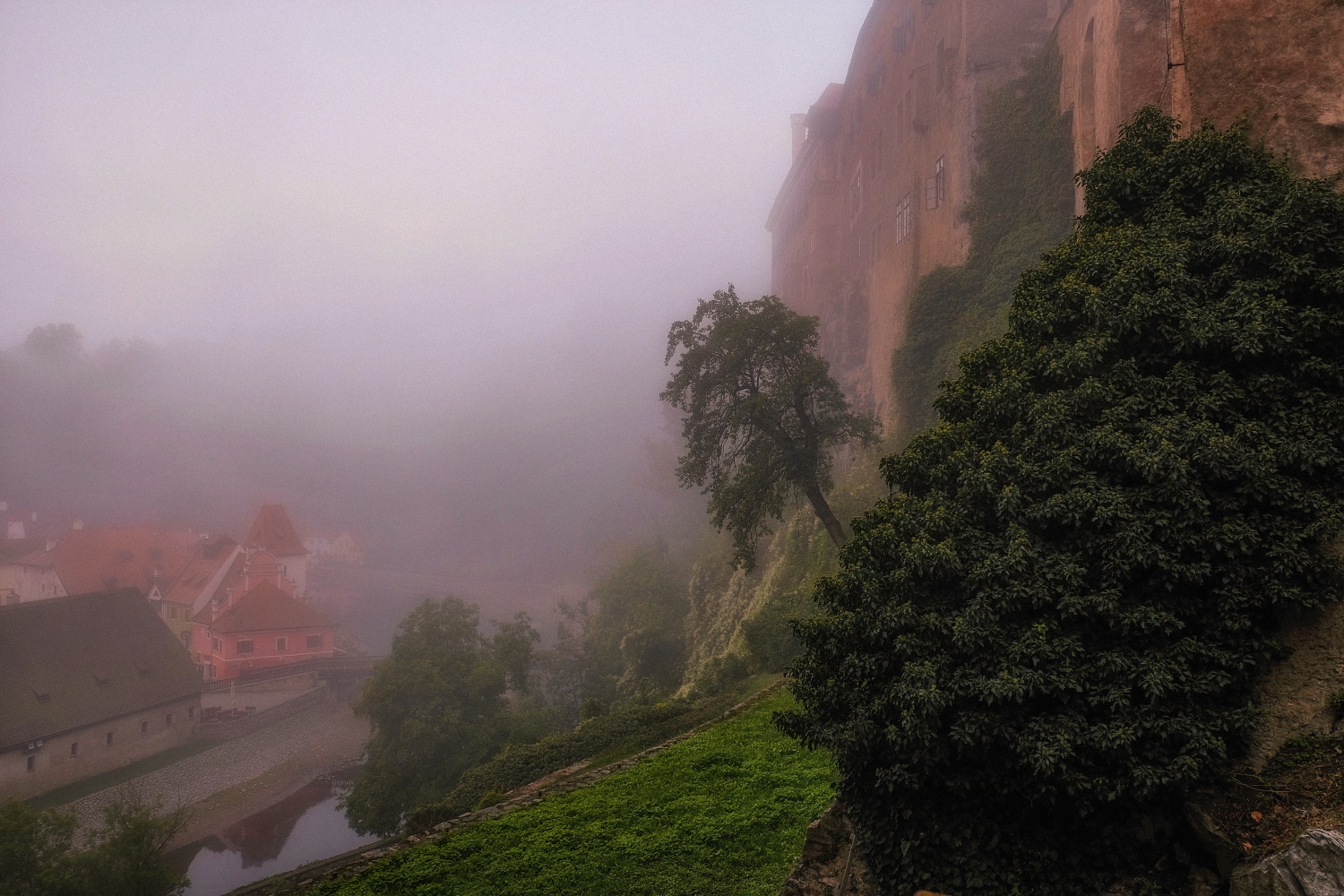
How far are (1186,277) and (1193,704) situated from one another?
4.31 meters

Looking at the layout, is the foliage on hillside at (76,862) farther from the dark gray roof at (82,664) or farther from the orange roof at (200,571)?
the orange roof at (200,571)

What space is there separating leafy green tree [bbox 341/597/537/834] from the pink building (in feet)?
101

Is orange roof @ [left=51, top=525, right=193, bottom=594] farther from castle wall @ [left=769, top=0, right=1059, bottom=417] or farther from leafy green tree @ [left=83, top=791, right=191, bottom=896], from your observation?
castle wall @ [left=769, top=0, right=1059, bottom=417]

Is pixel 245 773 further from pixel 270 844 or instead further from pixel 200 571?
pixel 200 571

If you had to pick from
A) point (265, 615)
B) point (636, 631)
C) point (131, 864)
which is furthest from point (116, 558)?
point (636, 631)

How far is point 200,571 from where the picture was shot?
212 ft

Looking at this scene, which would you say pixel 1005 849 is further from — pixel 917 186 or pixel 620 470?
pixel 620 470

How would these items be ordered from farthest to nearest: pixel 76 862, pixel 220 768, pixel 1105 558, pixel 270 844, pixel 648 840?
pixel 220 768 → pixel 270 844 → pixel 76 862 → pixel 648 840 → pixel 1105 558

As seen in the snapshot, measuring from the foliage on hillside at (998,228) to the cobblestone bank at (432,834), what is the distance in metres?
13.7

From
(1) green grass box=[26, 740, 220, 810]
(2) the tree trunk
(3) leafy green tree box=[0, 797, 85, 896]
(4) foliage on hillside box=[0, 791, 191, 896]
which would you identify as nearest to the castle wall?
(2) the tree trunk

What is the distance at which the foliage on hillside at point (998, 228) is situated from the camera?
71.8 feet

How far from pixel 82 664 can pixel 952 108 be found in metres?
→ 55.4

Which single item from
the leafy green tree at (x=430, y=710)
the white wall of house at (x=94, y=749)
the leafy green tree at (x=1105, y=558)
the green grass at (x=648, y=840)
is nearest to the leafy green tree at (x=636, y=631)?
the leafy green tree at (x=430, y=710)

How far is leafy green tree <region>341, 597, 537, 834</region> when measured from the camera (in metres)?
27.8
